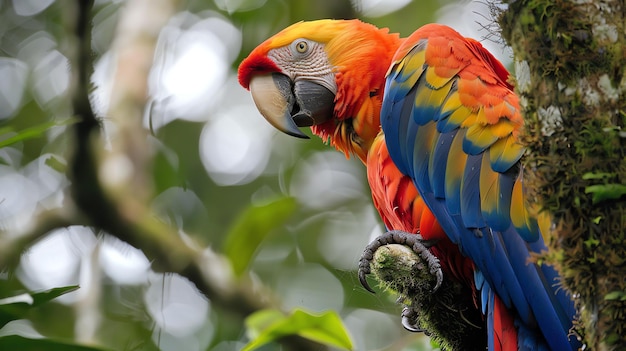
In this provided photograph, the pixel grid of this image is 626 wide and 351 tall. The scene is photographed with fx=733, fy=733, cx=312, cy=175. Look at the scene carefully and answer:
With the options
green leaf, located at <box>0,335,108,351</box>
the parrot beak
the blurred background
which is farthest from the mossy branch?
the blurred background

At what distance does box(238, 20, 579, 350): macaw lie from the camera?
179cm

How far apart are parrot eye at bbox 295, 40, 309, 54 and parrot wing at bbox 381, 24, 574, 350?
0.37 metres

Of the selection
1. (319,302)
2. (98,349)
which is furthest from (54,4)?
(98,349)

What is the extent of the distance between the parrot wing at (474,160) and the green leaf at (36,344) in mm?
1029

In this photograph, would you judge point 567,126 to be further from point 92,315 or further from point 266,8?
point 266,8

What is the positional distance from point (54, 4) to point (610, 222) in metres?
4.74

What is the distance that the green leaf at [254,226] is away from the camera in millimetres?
2695

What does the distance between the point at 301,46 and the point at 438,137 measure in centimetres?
63

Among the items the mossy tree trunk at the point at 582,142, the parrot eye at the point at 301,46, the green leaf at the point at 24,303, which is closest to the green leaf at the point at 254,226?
the parrot eye at the point at 301,46

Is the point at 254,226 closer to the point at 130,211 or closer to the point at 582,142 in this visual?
the point at 130,211

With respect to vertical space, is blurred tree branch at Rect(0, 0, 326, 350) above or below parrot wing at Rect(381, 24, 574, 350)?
below

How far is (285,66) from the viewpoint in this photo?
2.40 meters

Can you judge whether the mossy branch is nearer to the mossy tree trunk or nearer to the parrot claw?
the parrot claw

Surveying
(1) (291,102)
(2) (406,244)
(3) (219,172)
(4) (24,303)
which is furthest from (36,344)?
(3) (219,172)
